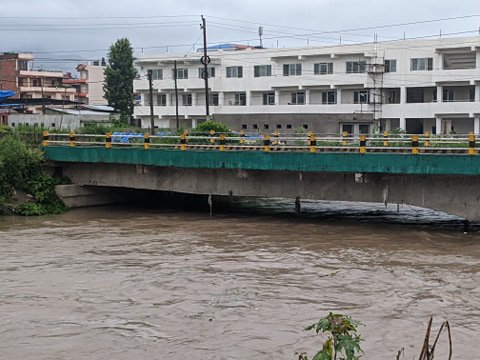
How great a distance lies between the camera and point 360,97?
53719mm

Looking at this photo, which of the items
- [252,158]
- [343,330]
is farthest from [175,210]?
[343,330]

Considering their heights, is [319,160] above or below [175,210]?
above

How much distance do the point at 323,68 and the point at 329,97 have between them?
92.7 inches

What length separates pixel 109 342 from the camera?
1185cm

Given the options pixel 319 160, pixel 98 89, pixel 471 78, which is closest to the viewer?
pixel 319 160

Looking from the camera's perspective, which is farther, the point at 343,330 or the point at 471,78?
the point at 471,78

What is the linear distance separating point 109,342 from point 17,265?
301 inches

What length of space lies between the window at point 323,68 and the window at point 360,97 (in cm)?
270

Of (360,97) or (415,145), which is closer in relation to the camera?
(415,145)

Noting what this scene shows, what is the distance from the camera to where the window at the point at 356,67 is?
52.9 metres

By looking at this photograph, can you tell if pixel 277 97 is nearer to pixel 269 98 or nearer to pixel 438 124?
pixel 269 98

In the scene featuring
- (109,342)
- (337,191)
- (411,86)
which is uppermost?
(411,86)

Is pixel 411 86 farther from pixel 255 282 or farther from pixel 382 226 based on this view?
pixel 255 282

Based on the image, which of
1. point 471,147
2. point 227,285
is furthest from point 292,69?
point 227,285
